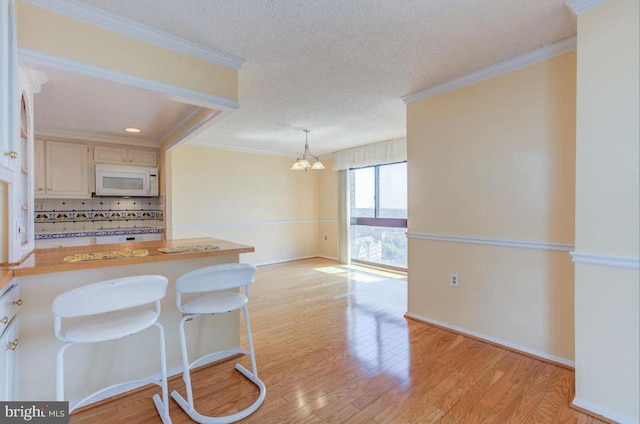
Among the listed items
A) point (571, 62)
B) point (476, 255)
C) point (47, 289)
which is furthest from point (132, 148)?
point (571, 62)

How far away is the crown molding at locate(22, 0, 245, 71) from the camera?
173 cm

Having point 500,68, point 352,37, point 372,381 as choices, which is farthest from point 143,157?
point 500,68

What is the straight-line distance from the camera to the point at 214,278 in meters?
1.87

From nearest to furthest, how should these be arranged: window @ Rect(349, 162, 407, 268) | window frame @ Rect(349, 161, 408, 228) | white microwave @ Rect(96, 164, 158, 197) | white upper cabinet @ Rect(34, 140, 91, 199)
Answer: white upper cabinet @ Rect(34, 140, 91, 199)
white microwave @ Rect(96, 164, 158, 197)
window @ Rect(349, 162, 407, 268)
window frame @ Rect(349, 161, 408, 228)

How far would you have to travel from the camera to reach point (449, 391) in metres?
1.97

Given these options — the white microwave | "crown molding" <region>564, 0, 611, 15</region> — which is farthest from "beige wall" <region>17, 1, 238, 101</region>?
the white microwave

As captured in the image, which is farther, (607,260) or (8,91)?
(607,260)

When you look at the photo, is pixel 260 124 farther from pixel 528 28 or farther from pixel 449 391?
pixel 449 391

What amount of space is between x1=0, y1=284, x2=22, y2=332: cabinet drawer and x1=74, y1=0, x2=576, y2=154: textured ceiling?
1660 mm

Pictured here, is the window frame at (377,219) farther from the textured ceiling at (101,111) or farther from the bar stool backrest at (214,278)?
the bar stool backrest at (214,278)

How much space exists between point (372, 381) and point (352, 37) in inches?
95.9

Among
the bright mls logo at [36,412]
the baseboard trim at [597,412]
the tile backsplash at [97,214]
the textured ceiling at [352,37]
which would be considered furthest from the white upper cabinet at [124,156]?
the baseboard trim at [597,412]

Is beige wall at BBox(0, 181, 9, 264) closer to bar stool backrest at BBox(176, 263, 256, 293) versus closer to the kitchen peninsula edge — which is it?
the kitchen peninsula edge

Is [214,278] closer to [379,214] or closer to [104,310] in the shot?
[104,310]
